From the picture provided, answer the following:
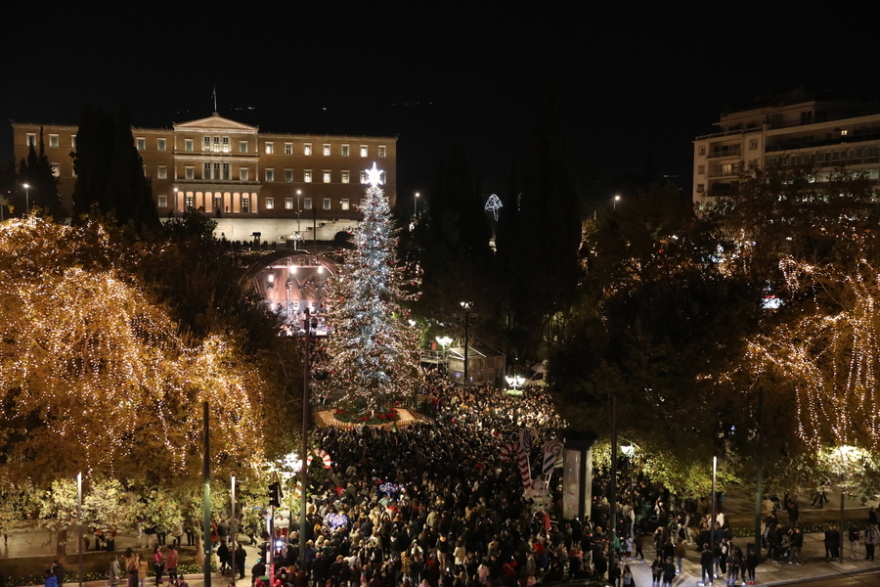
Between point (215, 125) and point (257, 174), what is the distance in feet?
20.7

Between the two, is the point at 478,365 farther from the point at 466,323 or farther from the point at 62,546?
the point at 62,546

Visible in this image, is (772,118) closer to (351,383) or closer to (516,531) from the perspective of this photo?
(351,383)

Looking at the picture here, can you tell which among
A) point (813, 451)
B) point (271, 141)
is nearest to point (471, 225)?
point (813, 451)

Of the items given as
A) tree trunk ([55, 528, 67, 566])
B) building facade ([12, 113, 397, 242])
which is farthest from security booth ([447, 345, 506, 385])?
building facade ([12, 113, 397, 242])

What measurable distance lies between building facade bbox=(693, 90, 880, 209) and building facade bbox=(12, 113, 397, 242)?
34153 millimetres

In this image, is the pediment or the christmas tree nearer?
the christmas tree

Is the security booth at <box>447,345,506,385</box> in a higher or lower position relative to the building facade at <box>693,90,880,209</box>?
lower

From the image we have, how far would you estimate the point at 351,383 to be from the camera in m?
29.1

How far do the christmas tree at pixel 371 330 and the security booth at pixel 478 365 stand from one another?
23.3 feet

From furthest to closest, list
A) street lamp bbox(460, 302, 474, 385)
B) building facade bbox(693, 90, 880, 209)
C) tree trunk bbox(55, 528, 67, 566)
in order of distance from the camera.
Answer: building facade bbox(693, 90, 880, 209) → street lamp bbox(460, 302, 474, 385) → tree trunk bbox(55, 528, 67, 566)

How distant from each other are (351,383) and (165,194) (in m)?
56.5

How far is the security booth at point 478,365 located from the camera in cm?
3703

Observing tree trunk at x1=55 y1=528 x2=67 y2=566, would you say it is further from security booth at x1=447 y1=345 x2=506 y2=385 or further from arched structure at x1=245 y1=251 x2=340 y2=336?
arched structure at x1=245 y1=251 x2=340 y2=336

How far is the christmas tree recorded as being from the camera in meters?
29.0
